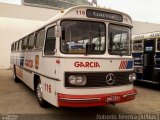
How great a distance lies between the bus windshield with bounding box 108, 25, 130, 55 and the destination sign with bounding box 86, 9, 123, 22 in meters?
0.21

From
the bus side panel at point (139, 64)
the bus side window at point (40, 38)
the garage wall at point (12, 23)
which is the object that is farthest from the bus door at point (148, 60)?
the garage wall at point (12, 23)

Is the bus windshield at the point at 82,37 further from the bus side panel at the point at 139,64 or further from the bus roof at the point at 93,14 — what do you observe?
the bus side panel at the point at 139,64

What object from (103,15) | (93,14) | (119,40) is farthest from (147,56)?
(93,14)

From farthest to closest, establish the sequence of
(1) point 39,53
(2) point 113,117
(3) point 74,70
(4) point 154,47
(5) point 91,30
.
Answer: (4) point 154,47, (1) point 39,53, (2) point 113,117, (5) point 91,30, (3) point 74,70

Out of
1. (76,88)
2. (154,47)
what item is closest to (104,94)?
(76,88)

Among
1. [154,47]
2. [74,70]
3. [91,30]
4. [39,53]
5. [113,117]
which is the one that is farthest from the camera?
[154,47]

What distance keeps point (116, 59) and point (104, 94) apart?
0.96 metres

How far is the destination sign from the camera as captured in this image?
639cm

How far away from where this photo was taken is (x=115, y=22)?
6.77 m

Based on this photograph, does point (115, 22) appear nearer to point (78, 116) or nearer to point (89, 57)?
point (89, 57)

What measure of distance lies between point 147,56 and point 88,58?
6.79 meters

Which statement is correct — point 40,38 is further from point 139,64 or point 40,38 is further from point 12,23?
point 12,23

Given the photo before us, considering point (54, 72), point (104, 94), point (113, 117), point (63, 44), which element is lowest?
point (113, 117)

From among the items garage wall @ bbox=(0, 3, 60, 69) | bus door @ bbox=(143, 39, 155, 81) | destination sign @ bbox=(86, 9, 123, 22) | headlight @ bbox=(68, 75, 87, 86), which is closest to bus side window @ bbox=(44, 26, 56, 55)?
headlight @ bbox=(68, 75, 87, 86)
